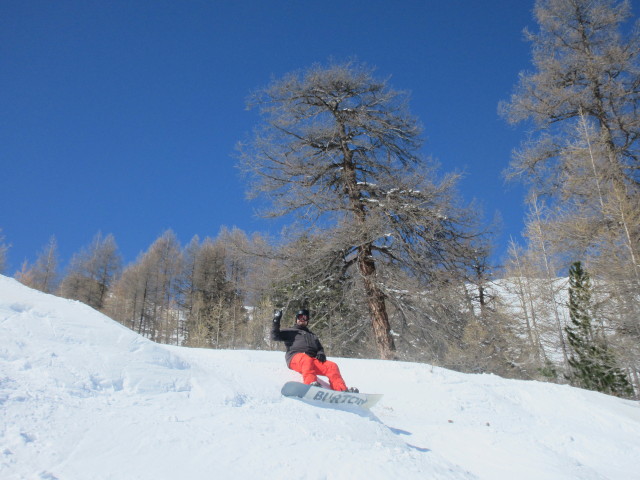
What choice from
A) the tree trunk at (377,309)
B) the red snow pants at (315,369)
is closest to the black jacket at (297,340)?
the red snow pants at (315,369)

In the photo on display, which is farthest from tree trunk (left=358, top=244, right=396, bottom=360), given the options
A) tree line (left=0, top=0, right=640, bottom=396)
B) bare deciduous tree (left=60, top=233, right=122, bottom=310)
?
bare deciduous tree (left=60, top=233, right=122, bottom=310)

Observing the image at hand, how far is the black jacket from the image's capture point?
6.50 m

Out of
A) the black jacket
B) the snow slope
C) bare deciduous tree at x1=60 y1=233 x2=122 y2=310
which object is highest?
bare deciduous tree at x1=60 y1=233 x2=122 y2=310

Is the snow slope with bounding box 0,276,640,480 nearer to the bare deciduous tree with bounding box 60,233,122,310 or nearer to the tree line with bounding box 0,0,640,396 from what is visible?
the tree line with bounding box 0,0,640,396

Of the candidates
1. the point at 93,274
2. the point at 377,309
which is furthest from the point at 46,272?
the point at 377,309

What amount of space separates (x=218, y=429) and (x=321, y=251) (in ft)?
27.1

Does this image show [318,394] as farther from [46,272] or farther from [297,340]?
[46,272]

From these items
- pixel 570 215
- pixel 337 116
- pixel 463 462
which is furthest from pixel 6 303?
pixel 570 215

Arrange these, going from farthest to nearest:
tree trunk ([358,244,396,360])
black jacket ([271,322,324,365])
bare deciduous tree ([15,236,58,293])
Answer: bare deciduous tree ([15,236,58,293]), tree trunk ([358,244,396,360]), black jacket ([271,322,324,365])

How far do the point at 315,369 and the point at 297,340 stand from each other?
78 centimetres

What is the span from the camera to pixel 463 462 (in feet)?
14.7

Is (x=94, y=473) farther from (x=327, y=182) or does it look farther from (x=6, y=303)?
(x=327, y=182)

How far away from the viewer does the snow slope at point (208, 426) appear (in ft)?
9.24

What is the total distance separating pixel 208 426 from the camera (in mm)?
3416
